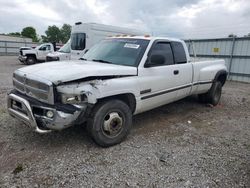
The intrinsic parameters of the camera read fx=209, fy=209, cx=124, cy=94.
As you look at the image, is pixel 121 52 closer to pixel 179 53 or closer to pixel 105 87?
pixel 105 87

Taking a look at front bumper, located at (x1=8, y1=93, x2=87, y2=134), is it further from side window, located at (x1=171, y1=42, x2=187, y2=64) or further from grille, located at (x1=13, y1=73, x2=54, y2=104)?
→ side window, located at (x1=171, y1=42, x2=187, y2=64)

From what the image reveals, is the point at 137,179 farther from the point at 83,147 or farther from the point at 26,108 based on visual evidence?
the point at 26,108

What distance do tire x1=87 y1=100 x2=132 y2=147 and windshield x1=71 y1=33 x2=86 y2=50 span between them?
28.7 ft

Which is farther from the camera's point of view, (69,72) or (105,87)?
(105,87)

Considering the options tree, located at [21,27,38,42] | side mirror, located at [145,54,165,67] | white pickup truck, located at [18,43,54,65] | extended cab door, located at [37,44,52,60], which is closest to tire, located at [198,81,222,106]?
side mirror, located at [145,54,165,67]

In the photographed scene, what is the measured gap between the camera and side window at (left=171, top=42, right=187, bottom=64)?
474 centimetres

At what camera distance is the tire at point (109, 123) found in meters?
3.21

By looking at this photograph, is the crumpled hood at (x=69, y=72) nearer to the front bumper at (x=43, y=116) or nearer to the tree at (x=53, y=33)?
the front bumper at (x=43, y=116)

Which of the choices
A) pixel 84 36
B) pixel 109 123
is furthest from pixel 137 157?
pixel 84 36

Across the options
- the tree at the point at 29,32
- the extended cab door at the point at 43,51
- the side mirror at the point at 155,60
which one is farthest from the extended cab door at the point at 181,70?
the tree at the point at 29,32

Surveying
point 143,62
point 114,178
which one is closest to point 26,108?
point 114,178

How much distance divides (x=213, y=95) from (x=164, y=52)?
8.28 feet

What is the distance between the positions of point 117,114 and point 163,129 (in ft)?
4.29

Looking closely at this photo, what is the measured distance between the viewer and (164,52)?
4465 mm
